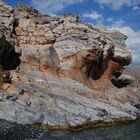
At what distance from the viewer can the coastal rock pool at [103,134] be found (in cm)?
4291

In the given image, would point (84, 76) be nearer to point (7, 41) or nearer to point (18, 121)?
point (7, 41)

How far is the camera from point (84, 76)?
63781 mm

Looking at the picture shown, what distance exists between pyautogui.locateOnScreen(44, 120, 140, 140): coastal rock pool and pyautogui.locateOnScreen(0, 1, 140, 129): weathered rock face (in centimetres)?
188

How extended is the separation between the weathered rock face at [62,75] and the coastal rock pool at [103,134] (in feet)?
6.18

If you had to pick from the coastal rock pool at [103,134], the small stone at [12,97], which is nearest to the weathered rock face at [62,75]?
the small stone at [12,97]

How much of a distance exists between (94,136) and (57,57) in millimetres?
20245

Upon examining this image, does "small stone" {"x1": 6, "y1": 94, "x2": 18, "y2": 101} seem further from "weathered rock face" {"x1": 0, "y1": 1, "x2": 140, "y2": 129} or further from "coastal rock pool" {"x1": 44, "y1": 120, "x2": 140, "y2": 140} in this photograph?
"coastal rock pool" {"x1": 44, "y1": 120, "x2": 140, "y2": 140}

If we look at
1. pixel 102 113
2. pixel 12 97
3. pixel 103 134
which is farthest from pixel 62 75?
pixel 103 134

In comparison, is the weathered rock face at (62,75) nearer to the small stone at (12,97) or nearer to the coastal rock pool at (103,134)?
the small stone at (12,97)

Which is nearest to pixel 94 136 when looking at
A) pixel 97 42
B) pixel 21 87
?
pixel 21 87

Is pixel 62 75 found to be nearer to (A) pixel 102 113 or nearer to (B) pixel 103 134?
(A) pixel 102 113

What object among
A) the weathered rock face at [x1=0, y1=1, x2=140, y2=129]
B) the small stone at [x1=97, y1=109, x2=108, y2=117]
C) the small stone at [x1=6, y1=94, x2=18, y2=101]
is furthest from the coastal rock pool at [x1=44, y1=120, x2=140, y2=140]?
the small stone at [x1=6, y1=94, x2=18, y2=101]

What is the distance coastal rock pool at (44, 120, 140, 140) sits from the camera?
42.9m

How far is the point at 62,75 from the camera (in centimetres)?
6059
